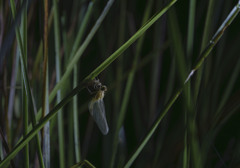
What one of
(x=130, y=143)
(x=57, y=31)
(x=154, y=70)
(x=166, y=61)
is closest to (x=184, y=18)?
(x=166, y=61)

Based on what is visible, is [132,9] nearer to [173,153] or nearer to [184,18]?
[184,18]

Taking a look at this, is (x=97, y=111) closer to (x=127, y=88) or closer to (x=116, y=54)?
(x=127, y=88)

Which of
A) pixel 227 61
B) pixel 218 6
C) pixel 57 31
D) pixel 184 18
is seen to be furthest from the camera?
pixel 184 18

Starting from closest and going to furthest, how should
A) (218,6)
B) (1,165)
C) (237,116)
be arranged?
(1,165) → (218,6) → (237,116)

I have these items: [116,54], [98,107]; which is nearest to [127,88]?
[98,107]

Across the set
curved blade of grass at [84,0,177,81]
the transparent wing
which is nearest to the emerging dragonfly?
the transparent wing

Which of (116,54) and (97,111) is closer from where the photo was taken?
(116,54)

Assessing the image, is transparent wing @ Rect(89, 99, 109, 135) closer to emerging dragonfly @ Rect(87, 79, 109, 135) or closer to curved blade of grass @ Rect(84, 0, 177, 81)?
emerging dragonfly @ Rect(87, 79, 109, 135)

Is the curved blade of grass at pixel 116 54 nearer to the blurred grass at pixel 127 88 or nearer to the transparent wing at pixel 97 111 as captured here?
the blurred grass at pixel 127 88

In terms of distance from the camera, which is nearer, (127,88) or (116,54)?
(116,54)

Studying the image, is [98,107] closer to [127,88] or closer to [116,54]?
[127,88]

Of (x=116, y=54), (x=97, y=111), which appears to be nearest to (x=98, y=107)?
(x=97, y=111)
